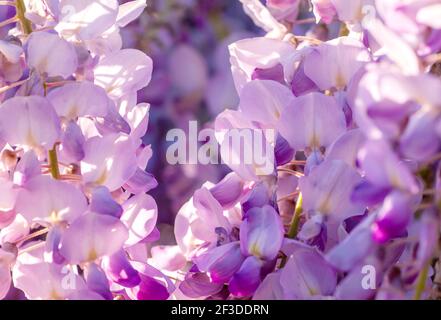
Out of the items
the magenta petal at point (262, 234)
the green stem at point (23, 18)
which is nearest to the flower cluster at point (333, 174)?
the magenta petal at point (262, 234)

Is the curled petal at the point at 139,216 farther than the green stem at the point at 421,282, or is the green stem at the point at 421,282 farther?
the curled petal at the point at 139,216

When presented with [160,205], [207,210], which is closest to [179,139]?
[207,210]

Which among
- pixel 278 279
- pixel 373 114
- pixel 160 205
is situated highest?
pixel 373 114

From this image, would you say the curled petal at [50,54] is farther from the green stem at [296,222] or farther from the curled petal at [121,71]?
the green stem at [296,222]

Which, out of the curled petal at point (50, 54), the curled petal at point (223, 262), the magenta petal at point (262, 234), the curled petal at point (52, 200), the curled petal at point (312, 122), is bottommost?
the curled petal at point (223, 262)

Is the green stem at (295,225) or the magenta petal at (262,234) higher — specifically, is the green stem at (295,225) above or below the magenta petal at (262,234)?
below

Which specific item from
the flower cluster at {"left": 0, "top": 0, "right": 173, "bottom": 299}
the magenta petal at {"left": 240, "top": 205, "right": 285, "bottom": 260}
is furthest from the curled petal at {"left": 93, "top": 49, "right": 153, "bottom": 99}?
the magenta petal at {"left": 240, "top": 205, "right": 285, "bottom": 260}

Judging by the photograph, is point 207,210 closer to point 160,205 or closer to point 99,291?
point 99,291

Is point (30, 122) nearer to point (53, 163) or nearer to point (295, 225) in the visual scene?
point (53, 163)

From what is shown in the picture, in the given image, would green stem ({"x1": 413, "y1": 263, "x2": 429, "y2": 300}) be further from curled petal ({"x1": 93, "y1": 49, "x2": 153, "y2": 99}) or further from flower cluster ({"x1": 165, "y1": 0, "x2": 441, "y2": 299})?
curled petal ({"x1": 93, "y1": 49, "x2": 153, "y2": 99})
